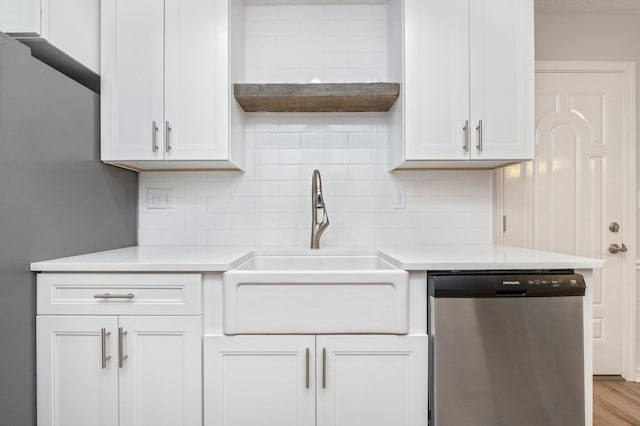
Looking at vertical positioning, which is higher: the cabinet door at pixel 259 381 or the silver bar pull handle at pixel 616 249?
the silver bar pull handle at pixel 616 249

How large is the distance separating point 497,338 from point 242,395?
0.98 metres

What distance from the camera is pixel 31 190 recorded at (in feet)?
4.45

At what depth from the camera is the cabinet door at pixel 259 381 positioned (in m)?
1.38

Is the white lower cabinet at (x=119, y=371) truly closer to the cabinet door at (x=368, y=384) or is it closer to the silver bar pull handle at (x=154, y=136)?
the cabinet door at (x=368, y=384)

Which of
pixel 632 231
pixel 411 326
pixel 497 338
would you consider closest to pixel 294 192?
pixel 411 326

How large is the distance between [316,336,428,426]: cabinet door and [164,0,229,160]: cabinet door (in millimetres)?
1114

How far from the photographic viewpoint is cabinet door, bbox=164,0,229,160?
5.78 feet

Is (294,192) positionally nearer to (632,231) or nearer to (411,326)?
(411,326)

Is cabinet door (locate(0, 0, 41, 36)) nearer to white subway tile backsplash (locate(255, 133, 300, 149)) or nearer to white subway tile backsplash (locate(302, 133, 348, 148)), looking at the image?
white subway tile backsplash (locate(255, 133, 300, 149))

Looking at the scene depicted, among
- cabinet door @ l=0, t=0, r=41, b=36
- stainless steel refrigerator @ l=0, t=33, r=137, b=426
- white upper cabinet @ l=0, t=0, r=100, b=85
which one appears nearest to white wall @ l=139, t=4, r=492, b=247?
stainless steel refrigerator @ l=0, t=33, r=137, b=426

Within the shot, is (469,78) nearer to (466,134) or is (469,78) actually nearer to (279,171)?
(466,134)

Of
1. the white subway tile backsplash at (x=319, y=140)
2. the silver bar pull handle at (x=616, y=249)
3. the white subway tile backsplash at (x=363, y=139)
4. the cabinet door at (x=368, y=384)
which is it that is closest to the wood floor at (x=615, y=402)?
the silver bar pull handle at (x=616, y=249)

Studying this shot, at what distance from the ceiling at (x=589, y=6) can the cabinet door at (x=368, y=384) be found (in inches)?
88.8

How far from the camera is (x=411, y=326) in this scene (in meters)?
1.43
